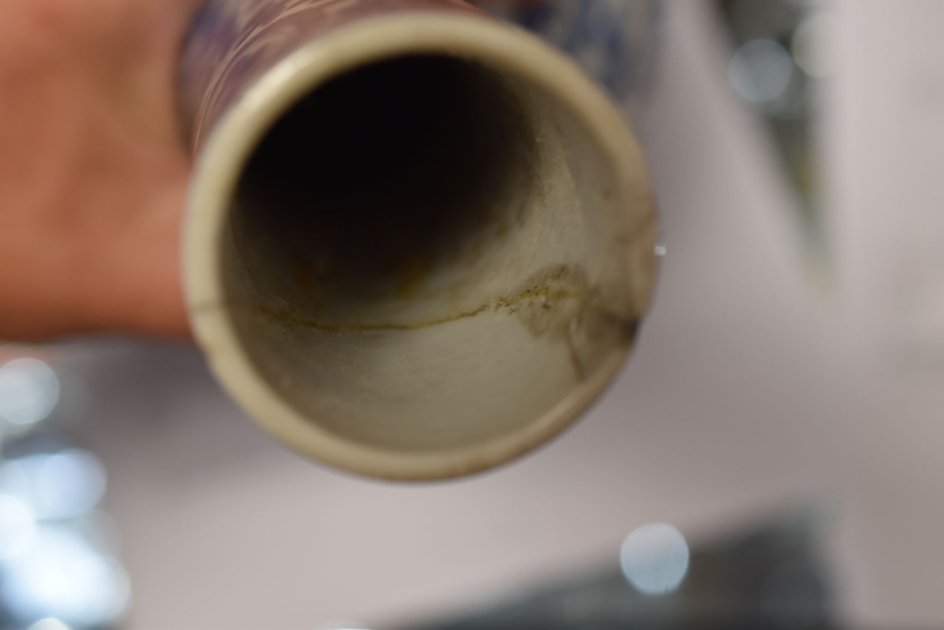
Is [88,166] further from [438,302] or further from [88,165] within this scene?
[438,302]

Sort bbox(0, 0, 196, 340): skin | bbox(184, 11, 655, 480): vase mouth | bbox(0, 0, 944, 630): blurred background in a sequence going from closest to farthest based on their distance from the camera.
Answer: bbox(184, 11, 655, 480): vase mouth
bbox(0, 0, 196, 340): skin
bbox(0, 0, 944, 630): blurred background

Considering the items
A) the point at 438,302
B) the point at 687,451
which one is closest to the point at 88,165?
the point at 438,302

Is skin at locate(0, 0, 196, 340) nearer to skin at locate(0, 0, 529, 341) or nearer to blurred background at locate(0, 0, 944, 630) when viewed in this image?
skin at locate(0, 0, 529, 341)

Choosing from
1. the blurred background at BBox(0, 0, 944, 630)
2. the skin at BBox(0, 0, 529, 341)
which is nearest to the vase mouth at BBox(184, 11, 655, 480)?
the skin at BBox(0, 0, 529, 341)

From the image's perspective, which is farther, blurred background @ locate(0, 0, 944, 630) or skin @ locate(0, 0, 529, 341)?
blurred background @ locate(0, 0, 944, 630)

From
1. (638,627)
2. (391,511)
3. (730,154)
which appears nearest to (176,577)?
(391,511)

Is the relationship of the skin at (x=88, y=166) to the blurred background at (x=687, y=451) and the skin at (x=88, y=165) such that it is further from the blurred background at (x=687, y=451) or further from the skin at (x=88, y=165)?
the blurred background at (x=687, y=451)

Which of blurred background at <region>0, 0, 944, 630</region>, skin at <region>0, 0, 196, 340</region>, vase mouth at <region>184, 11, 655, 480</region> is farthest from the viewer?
blurred background at <region>0, 0, 944, 630</region>

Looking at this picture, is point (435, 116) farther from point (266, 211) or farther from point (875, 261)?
point (875, 261)
